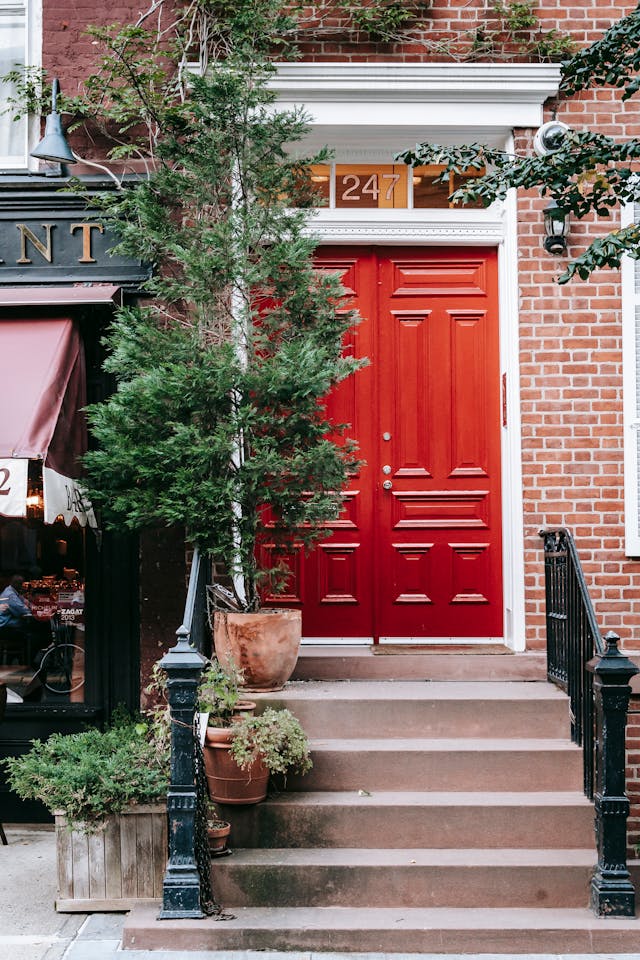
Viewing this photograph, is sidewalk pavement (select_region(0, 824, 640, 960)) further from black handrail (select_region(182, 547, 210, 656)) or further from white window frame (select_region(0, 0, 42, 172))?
white window frame (select_region(0, 0, 42, 172))

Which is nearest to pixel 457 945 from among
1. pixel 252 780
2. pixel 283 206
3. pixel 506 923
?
pixel 506 923

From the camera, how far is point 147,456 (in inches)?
224

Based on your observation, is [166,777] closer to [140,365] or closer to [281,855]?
[281,855]

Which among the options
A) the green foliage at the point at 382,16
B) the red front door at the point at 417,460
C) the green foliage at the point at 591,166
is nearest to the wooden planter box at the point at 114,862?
the red front door at the point at 417,460

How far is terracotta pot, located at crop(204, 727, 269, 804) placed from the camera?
205 inches

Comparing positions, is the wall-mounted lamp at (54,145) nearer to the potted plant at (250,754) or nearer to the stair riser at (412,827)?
the potted plant at (250,754)

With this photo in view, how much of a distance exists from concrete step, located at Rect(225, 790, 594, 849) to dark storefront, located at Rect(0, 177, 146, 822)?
1.77 m

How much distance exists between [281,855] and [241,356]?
2.96m

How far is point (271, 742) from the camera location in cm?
515

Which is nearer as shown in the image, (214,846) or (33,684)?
(214,846)

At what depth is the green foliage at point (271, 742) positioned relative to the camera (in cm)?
509

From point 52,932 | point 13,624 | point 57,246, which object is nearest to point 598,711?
point 52,932

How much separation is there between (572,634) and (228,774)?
212 centimetres

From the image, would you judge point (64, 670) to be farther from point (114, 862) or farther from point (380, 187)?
point (380, 187)
